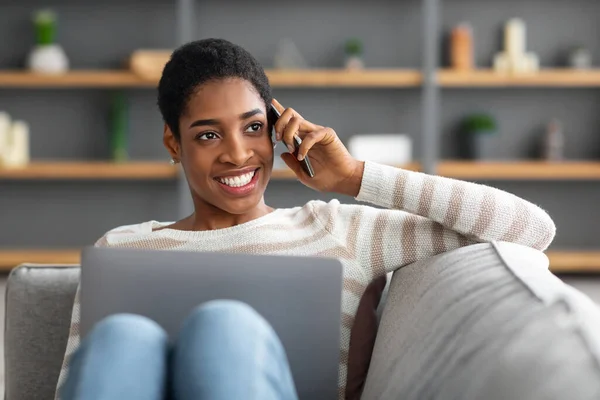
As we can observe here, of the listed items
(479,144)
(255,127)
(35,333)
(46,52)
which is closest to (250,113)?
→ (255,127)

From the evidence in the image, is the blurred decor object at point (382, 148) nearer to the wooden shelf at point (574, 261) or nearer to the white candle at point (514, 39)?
the white candle at point (514, 39)

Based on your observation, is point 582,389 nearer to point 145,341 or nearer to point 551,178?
point 145,341

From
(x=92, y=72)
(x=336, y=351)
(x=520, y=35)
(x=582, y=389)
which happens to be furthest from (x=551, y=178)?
(x=582, y=389)

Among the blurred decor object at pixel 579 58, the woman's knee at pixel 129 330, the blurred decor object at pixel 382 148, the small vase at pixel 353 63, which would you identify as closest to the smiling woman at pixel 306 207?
the woman's knee at pixel 129 330

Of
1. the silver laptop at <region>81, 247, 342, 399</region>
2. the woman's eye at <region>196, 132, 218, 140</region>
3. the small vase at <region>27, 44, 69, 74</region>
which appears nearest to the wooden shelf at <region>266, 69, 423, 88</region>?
the small vase at <region>27, 44, 69, 74</region>

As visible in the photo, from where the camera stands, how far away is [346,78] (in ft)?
14.8

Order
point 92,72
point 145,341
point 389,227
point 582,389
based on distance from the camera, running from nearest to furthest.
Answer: point 582,389, point 145,341, point 389,227, point 92,72

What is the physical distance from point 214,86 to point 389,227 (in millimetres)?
397

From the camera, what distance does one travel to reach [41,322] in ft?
5.11

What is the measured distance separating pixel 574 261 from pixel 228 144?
336cm

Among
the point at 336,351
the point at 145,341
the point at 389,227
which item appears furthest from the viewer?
the point at 389,227

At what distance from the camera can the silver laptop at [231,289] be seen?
1140 mm

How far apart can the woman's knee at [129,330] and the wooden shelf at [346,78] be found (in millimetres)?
3542

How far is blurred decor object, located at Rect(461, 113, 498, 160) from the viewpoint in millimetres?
4543
